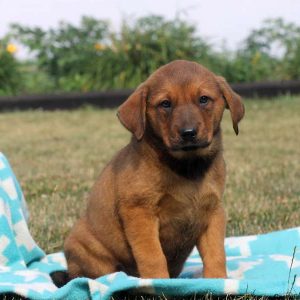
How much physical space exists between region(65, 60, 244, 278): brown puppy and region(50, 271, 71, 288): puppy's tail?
34cm

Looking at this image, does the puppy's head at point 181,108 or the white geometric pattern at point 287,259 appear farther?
the white geometric pattern at point 287,259

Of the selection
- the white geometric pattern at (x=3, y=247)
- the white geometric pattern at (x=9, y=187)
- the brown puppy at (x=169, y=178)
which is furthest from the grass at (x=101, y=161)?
the brown puppy at (x=169, y=178)

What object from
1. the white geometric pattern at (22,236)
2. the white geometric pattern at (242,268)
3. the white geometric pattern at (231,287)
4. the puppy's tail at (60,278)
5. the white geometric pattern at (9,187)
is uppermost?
the white geometric pattern at (9,187)

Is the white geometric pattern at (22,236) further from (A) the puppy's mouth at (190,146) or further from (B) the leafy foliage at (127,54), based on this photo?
(B) the leafy foliage at (127,54)

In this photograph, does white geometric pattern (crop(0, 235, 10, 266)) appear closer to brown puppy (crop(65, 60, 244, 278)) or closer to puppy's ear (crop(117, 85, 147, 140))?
brown puppy (crop(65, 60, 244, 278))

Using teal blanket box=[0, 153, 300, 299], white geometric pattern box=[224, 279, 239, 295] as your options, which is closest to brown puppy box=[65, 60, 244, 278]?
teal blanket box=[0, 153, 300, 299]

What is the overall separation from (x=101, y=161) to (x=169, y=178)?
17.6 feet

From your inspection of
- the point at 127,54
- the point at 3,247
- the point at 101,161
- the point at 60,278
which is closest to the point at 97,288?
the point at 60,278

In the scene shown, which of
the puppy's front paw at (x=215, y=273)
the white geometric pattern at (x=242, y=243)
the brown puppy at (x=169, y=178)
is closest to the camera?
the brown puppy at (x=169, y=178)

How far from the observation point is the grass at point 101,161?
5.50m

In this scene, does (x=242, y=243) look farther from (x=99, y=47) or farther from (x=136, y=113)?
(x=99, y=47)

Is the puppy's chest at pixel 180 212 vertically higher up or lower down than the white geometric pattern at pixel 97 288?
higher up

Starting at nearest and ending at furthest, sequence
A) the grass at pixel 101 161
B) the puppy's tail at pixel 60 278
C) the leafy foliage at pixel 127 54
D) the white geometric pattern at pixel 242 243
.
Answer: the puppy's tail at pixel 60 278
the white geometric pattern at pixel 242 243
the grass at pixel 101 161
the leafy foliage at pixel 127 54

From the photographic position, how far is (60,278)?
400cm
